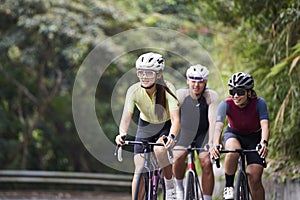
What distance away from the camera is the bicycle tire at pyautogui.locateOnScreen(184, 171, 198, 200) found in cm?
849

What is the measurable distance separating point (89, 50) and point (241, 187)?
48.5 ft

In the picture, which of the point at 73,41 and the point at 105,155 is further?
the point at 105,155

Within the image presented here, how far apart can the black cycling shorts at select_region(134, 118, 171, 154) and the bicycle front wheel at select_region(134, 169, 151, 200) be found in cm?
36

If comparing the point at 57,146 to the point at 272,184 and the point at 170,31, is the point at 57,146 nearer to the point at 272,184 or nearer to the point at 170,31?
the point at 170,31

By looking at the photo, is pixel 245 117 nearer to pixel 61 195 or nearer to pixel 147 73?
pixel 147 73

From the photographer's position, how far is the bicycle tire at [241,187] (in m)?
8.03

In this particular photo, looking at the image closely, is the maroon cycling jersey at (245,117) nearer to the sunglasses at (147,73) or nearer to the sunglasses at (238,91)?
the sunglasses at (238,91)

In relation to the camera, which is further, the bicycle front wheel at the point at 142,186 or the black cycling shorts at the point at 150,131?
the black cycling shorts at the point at 150,131

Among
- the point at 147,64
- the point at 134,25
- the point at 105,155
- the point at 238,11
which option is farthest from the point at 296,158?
the point at 105,155

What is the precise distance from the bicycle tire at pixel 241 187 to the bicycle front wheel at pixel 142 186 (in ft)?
Result: 3.66

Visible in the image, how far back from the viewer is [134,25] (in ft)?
69.9

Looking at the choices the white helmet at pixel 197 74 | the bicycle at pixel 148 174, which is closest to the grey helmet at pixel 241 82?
the white helmet at pixel 197 74

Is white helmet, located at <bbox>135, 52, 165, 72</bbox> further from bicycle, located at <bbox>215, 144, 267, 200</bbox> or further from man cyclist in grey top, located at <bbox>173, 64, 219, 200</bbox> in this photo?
bicycle, located at <bbox>215, 144, 267, 200</bbox>

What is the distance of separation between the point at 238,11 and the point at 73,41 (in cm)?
971
